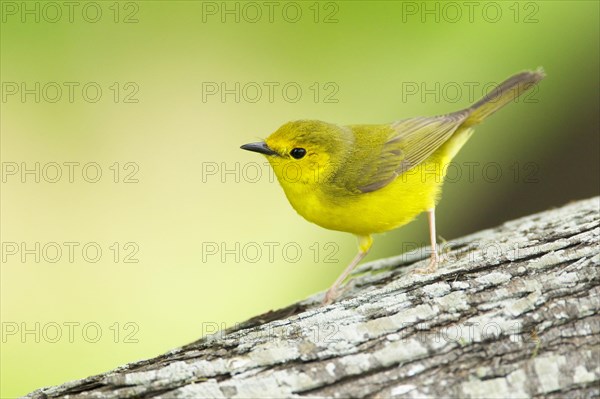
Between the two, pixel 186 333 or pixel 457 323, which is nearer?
pixel 457 323

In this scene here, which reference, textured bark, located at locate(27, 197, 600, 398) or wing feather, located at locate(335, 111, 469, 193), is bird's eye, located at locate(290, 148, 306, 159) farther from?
textured bark, located at locate(27, 197, 600, 398)

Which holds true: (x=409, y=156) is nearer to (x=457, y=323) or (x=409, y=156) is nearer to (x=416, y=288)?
(x=416, y=288)

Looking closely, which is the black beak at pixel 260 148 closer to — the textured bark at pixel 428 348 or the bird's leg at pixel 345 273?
the bird's leg at pixel 345 273

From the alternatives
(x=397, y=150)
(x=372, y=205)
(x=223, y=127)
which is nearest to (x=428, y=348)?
(x=372, y=205)

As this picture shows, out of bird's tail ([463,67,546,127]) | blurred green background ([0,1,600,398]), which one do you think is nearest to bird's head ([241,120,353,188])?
bird's tail ([463,67,546,127])

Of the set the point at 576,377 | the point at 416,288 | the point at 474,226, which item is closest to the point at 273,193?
the point at 474,226

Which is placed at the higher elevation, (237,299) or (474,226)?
(474,226)

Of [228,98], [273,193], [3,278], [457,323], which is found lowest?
[457,323]
